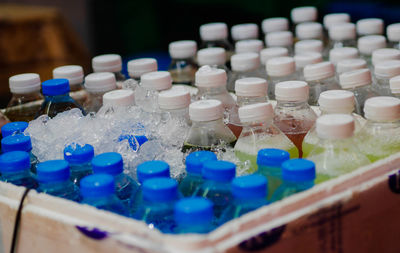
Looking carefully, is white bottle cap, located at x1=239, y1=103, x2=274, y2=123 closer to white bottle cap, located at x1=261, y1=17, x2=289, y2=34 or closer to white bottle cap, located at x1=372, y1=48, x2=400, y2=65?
white bottle cap, located at x1=372, y1=48, x2=400, y2=65

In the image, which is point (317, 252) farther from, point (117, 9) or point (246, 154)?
point (117, 9)

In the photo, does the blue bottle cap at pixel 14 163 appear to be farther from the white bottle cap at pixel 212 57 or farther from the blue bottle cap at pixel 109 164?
the white bottle cap at pixel 212 57

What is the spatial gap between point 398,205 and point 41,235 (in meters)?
0.58

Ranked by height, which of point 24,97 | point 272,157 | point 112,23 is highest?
point 272,157

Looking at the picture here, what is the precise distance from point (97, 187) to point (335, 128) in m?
0.38

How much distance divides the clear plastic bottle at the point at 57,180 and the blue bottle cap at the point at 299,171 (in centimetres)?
36

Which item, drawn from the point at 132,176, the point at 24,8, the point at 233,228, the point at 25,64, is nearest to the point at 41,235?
the point at 132,176

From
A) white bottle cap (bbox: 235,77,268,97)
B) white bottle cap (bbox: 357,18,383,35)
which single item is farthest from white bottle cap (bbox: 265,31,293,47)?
white bottle cap (bbox: 235,77,268,97)

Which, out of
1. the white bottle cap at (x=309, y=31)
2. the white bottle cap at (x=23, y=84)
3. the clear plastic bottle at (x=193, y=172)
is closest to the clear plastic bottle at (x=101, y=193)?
the clear plastic bottle at (x=193, y=172)

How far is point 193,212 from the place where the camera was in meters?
0.70

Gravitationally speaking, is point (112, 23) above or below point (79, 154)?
below

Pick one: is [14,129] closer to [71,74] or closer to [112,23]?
[71,74]

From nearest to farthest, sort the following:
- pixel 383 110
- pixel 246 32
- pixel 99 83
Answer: pixel 383 110 < pixel 99 83 < pixel 246 32

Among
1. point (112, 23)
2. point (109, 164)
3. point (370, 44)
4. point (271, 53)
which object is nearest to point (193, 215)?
point (109, 164)
